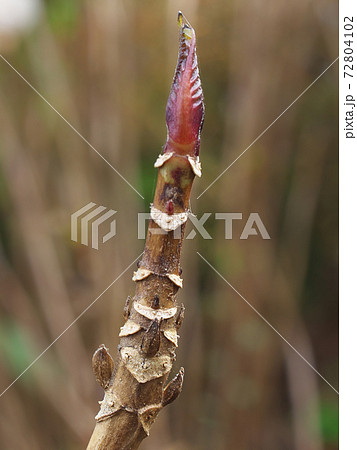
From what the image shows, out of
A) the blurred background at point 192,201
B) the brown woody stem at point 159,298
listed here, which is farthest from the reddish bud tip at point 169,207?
the blurred background at point 192,201

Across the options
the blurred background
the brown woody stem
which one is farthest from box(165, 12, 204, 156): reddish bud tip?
the blurred background

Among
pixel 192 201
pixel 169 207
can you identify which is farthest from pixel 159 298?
pixel 192 201

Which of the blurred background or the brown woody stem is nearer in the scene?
the brown woody stem

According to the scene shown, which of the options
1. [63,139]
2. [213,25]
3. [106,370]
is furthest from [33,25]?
[106,370]

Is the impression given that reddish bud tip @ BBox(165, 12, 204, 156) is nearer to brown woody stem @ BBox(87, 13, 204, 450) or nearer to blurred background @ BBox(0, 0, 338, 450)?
brown woody stem @ BBox(87, 13, 204, 450)

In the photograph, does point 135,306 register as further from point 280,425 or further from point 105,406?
point 280,425

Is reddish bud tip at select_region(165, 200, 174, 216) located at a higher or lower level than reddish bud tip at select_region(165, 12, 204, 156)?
lower
